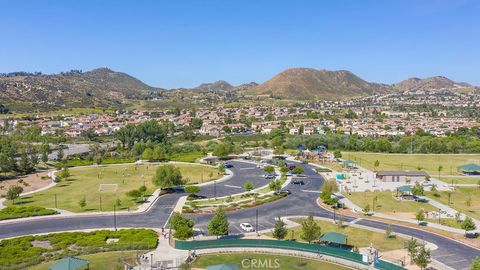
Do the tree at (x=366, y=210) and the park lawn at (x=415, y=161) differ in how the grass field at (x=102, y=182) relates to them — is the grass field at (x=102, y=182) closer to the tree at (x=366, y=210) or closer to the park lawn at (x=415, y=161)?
the tree at (x=366, y=210)

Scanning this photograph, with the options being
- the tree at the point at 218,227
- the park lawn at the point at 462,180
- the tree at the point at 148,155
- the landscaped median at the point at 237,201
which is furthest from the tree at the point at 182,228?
the tree at the point at 148,155

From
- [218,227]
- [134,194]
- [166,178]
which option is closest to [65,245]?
[218,227]

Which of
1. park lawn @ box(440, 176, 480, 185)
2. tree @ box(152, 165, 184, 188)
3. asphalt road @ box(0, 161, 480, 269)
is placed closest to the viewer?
asphalt road @ box(0, 161, 480, 269)

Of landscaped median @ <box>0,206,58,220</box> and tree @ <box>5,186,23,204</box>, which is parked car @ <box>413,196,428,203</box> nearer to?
landscaped median @ <box>0,206,58,220</box>

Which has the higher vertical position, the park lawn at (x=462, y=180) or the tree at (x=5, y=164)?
the tree at (x=5, y=164)

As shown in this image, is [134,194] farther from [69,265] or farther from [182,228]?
[69,265]

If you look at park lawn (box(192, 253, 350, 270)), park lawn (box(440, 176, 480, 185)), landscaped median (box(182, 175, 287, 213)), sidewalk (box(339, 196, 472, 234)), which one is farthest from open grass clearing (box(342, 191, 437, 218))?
park lawn (box(192, 253, 350, 270))
